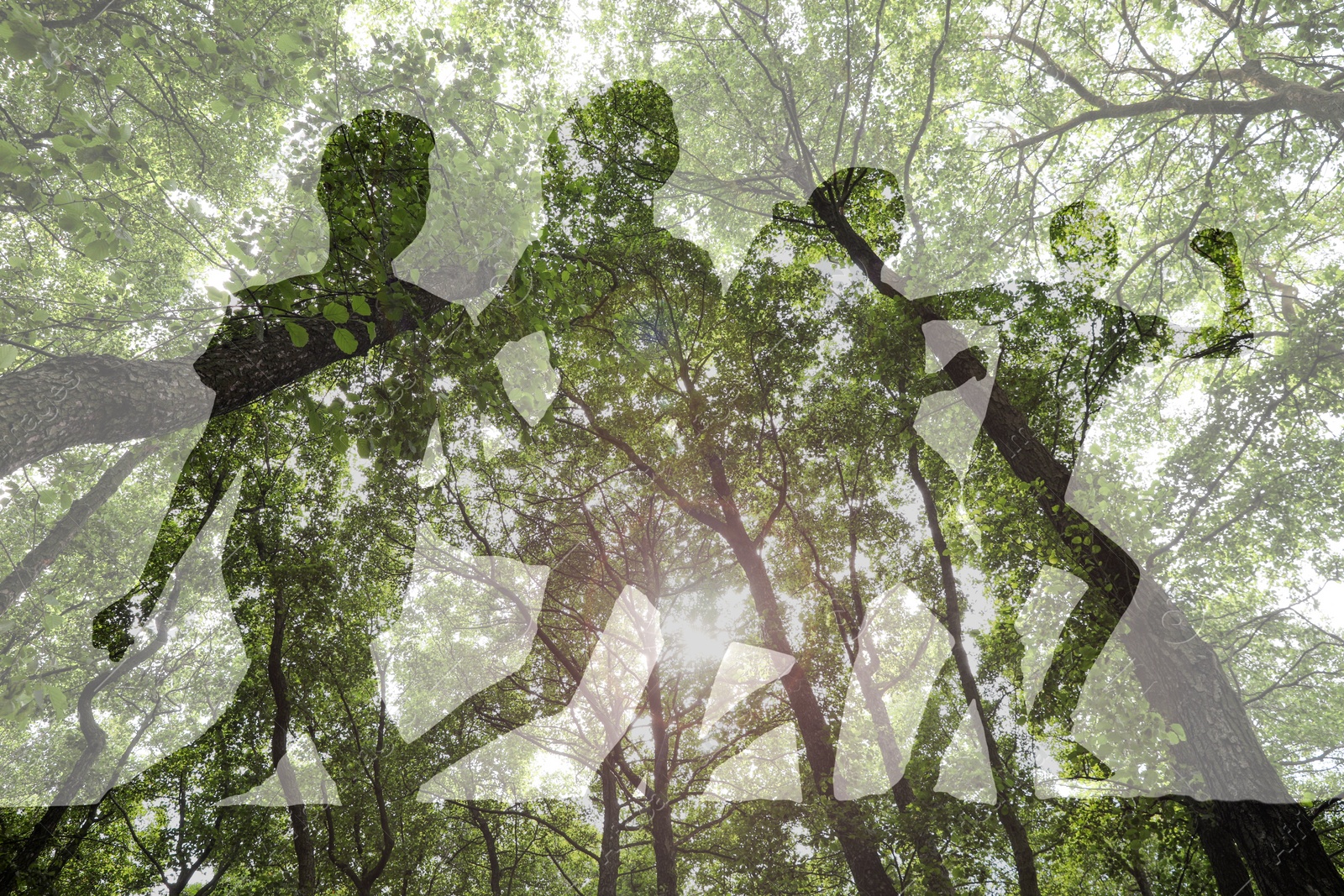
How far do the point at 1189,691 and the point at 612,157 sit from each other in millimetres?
10334

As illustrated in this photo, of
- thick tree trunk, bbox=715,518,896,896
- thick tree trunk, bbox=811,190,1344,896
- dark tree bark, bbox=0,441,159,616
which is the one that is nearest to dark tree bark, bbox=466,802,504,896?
thick tree trunk, bbox=715,518,896,896

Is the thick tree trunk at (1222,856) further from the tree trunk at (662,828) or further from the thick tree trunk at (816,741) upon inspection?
the tree trunk at (662,828)

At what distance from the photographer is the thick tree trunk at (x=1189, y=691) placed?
12.9 ft

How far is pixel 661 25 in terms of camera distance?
10.6 meters

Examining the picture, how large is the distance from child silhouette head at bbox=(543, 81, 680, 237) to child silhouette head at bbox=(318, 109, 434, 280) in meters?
4.02

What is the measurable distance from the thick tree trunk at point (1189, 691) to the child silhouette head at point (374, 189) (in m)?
5.83

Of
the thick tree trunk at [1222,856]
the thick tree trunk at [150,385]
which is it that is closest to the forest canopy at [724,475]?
the thick tree trunk at [1222,856]

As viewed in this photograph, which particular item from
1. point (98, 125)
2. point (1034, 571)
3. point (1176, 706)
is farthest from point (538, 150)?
point (1176, 706)

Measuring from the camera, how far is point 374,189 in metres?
3.96

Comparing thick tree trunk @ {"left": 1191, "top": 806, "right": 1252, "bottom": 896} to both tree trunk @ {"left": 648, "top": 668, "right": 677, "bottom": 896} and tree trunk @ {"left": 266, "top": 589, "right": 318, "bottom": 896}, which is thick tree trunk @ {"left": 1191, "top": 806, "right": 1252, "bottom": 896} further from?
tree trunk @ {"left": 266, "top": 589, "right": 318, "bottom": 896}

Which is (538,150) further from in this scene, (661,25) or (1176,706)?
(1176,706)

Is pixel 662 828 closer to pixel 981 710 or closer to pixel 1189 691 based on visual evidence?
pixel 981 710

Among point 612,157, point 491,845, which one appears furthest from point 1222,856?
point 491,845

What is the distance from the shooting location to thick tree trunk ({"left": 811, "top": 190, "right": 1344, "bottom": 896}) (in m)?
3.94
